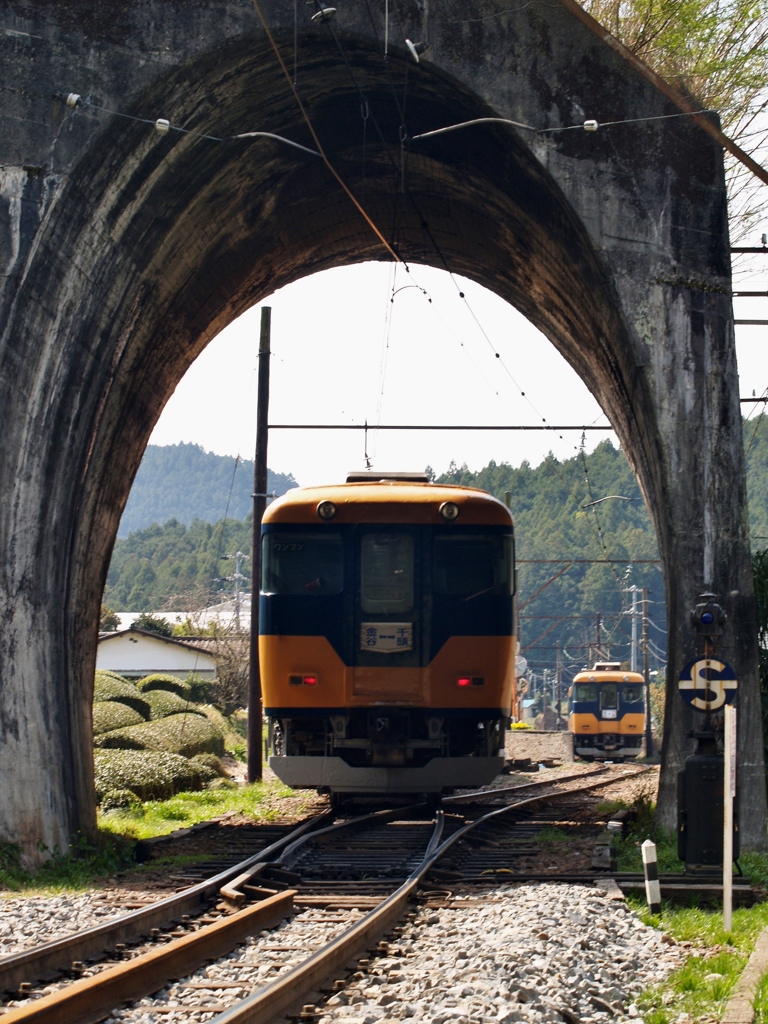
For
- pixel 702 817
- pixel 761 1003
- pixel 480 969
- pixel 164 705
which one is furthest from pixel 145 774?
pixel 761 1003

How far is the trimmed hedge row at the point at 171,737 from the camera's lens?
2172cm

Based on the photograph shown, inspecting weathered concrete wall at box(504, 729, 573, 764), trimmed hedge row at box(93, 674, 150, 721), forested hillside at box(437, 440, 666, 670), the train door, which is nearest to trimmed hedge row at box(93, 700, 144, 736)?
trimmed hedge row at box(93, 674, 150, 721)

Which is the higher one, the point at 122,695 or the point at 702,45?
the point at 702,45

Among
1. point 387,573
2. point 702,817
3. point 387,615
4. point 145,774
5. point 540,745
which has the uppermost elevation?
point 387,573

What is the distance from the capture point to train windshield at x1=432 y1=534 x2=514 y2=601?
1316 centimetres

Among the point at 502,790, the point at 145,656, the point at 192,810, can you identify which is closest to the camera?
the point at 192,810

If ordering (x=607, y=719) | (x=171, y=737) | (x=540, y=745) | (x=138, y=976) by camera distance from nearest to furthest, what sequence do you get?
(x=138, y=976) → (x=171, y=737) → (x=607, y=719) → (x=540, y=745)

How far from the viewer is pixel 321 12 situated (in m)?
11.9

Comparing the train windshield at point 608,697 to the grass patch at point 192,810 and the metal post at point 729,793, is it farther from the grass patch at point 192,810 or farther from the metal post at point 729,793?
the metal post at point 729,793

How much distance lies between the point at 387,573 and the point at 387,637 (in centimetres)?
71

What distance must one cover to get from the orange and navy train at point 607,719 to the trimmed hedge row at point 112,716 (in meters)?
14.1

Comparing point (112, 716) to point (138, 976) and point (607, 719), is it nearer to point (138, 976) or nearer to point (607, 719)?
point (607, 719)

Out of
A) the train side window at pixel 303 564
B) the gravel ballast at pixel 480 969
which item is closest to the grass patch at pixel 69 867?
the gravel ballast at pixel 480 969

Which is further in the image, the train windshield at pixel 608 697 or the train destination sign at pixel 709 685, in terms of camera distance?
the train windshield at pixel 608 697
